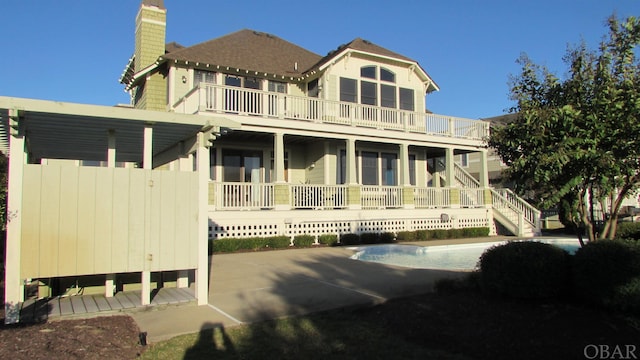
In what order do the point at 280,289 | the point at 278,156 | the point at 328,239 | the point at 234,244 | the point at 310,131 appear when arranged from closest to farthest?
the point at 280,289, the point at 234,244, the point at 278,156, the point at 328,239, the point at 310,131

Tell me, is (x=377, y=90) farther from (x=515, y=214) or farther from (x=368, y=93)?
(x=515, y=214)

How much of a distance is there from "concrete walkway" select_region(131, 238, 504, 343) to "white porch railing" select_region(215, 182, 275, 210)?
146 inches

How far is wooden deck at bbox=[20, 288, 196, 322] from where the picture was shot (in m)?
6.63

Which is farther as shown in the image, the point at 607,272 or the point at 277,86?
the point at 277,86

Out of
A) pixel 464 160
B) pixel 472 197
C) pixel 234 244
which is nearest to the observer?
pixel 234 244

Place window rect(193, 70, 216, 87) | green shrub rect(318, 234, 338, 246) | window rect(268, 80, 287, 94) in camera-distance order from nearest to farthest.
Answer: green shrub rect(318, 234, 338, 246) < window rect(193, 70, 216, 87) < window rect(268, 80, 287, 94)

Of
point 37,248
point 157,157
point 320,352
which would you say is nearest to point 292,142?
point 157,157

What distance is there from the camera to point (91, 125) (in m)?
7.52

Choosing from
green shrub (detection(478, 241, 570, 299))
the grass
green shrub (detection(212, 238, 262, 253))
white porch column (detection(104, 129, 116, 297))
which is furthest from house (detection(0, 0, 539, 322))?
green shrub (detection(478, 241, 570, 299))

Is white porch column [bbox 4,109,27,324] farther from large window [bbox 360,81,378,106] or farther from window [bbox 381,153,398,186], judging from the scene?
window [bbox 381,153,398,186]

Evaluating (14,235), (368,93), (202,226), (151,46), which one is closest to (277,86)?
(368,93)

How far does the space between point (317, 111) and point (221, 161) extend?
14.9 ft

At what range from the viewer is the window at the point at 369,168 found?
22312 mm

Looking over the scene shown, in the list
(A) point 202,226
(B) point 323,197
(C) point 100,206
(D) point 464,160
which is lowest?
(A) point 202,226
